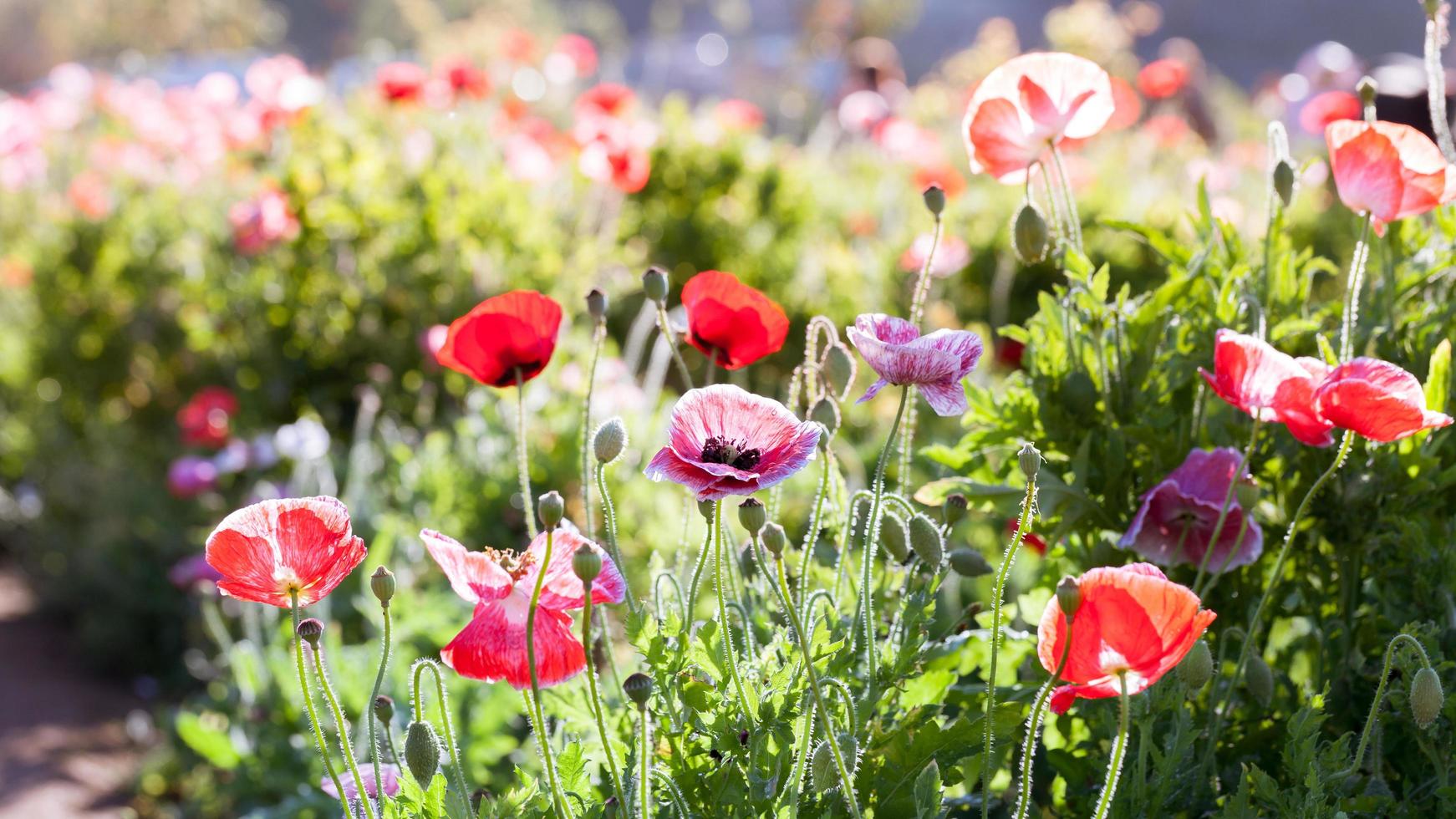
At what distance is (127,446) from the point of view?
15.5 ft

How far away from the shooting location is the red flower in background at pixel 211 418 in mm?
3738

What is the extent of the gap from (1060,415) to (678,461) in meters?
0.63

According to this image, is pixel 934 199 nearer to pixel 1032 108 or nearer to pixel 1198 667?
pixel 1032 108

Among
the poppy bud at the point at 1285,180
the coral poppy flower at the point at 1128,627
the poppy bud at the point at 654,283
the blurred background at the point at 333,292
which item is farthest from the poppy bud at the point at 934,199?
the blurred background at the point at 333,292

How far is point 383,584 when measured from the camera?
100cm

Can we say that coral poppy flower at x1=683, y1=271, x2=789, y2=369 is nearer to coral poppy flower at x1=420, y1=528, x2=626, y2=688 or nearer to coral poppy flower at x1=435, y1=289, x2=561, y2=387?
coral poppy flower at x1=435, y1=289, x2=561, y2=387

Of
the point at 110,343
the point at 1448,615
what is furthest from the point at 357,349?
the point at 1448,615

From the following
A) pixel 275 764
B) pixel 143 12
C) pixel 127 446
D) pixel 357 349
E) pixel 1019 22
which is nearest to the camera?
pixel 275 764

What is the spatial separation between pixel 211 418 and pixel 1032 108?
302 centimetres

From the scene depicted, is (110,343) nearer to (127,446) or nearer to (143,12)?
(127,446)

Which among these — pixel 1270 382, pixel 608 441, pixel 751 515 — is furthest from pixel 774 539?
pixel 1270 382

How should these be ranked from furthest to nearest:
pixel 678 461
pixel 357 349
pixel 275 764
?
pixel 357 349
pixel 275 764
pixel 678 461

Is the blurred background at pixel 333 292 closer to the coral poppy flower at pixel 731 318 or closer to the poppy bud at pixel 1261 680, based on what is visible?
the coral poppy flower at pixel 731 318

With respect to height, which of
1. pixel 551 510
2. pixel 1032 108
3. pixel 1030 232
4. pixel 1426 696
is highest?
pixel 1032 108
